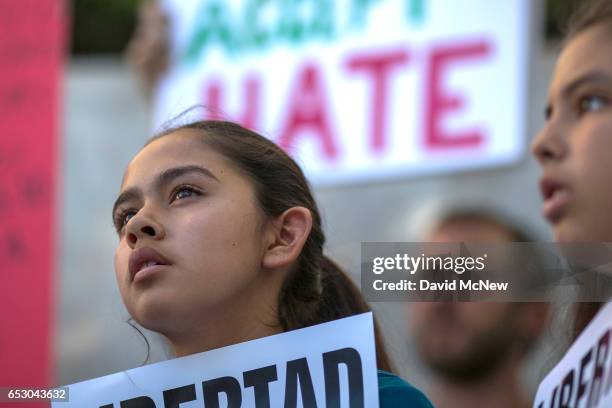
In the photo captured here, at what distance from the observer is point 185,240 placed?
50.9 inches

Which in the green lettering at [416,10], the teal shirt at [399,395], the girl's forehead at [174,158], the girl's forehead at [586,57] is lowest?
the teal shirt at [399,395]

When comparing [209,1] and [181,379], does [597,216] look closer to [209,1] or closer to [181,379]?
[181,379]

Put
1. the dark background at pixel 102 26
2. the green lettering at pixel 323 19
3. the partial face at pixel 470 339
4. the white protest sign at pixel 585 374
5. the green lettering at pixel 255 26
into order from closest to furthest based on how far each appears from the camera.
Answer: the white protest sign at pixel 585 374 < the partial face at pixel 470 339 < the green lettering at pixel 323 19 < the green lettering at pixel 255 26 < the dark background at pixel 102 26

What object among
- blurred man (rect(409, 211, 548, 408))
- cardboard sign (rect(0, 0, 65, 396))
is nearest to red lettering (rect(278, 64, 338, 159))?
cardboard sign (rect(0, 0, 65, 396))

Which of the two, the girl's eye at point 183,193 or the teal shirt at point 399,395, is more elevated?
the girl's eye at point 183,193

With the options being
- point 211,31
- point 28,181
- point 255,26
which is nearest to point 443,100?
point 255,26

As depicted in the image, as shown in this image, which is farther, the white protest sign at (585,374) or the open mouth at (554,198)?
the open mouth at (554,198)

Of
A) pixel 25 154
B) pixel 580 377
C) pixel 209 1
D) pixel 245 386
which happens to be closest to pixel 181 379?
pixel 245 386

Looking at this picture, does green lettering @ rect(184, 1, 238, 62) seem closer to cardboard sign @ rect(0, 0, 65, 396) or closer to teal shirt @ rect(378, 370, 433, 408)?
cardboard sign @ rect(0, 0, 65, 396)

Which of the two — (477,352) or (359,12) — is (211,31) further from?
(477,352)

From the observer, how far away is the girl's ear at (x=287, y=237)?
136 cm

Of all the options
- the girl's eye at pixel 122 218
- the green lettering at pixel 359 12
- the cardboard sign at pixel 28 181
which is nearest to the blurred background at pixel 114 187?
the cardboard sign at pixel 28 181

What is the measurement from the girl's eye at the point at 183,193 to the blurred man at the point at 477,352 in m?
1.04

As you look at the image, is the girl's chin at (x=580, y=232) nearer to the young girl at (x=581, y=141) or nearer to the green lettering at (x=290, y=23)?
the young girl at (x=581, y=141)
